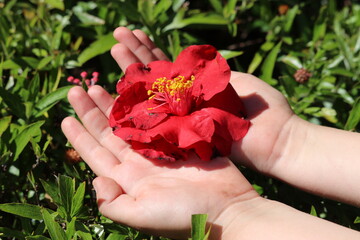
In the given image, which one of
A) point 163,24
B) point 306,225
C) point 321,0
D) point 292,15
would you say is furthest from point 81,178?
point 321,0

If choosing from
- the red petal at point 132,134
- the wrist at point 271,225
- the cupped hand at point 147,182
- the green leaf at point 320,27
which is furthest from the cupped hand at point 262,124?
the green leaf at point 320,27

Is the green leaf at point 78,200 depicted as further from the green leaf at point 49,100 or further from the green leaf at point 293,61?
the green leaf at point 293,61

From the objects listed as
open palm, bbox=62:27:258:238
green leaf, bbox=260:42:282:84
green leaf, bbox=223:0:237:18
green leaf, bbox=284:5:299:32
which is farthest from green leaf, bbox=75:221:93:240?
green leaf, bbox=284:5:299:32

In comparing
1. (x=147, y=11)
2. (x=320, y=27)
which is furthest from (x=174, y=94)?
(x=320, y=27)

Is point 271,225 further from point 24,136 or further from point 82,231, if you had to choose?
point 24,136

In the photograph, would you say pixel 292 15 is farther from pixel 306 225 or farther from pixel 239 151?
pixel 306 225

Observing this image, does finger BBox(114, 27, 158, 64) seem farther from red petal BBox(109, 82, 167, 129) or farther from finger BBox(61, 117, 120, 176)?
finger BBox(61, 117, 120, 176)
